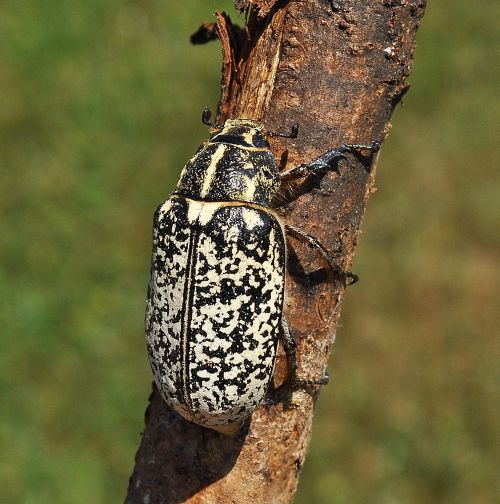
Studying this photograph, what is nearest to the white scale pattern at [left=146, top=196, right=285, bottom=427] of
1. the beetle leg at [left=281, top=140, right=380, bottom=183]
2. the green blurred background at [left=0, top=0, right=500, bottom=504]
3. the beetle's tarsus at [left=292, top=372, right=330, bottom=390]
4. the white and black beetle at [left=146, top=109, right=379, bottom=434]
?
the white and black beetle at [left=146, top=109, right=379, bottom=434]

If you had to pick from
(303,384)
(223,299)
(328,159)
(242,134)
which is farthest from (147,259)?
(328,159)

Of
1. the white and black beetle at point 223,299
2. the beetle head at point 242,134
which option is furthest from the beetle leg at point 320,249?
the beetle head at point 242,134

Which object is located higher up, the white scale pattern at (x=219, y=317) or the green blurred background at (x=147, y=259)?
the green blurred background at (x=147, y=259)

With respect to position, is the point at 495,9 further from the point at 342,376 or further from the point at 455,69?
the point at 342,376

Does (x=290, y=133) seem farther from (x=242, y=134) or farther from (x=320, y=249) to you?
(x=320, y=249)

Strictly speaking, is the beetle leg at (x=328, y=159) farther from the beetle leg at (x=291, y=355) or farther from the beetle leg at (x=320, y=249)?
the beetle leg at (x=291, y=355)

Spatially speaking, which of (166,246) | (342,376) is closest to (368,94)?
(166,246)

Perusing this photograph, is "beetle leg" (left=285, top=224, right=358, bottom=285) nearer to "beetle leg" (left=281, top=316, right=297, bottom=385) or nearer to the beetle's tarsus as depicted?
"beetle leg" (left=281, top=316, right=297, bottom=385)
